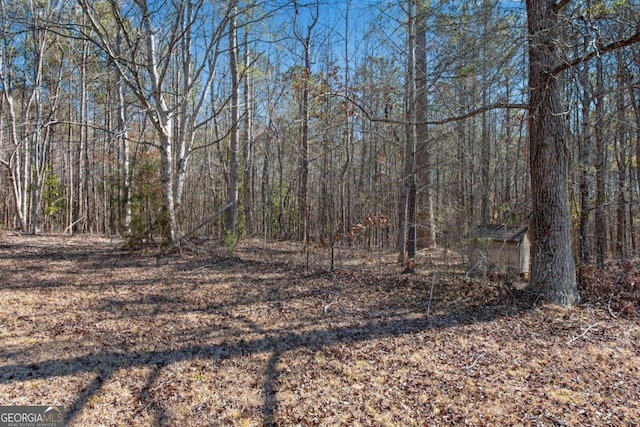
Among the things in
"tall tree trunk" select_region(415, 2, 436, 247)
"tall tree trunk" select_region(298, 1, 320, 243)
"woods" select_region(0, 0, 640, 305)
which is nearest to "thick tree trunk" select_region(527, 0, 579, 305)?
"woods" select_region(0, 0, 640, 305)

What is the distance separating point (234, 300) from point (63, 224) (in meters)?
14.3

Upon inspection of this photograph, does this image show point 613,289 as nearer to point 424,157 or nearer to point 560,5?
point 560,5

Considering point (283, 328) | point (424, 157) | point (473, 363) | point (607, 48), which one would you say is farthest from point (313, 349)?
point (424, 157)

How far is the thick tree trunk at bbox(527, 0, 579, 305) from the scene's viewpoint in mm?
4098

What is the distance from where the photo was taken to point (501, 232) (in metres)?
5.18

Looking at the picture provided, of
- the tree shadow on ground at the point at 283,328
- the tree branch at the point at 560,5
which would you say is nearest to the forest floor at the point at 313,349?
the tree shadow on ground at the point at 283,328

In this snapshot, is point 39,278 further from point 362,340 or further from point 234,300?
point 362,340

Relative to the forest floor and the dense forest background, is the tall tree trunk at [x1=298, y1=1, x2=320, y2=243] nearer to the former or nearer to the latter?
the dense forest background

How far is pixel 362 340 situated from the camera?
338 cm

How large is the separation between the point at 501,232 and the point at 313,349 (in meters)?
3.50

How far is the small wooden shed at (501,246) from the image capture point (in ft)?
16.6

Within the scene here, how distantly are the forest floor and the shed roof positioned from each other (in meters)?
0.65

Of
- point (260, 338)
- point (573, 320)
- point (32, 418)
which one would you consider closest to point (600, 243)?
point (573, 320)

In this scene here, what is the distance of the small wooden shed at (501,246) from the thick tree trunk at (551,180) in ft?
2.70
